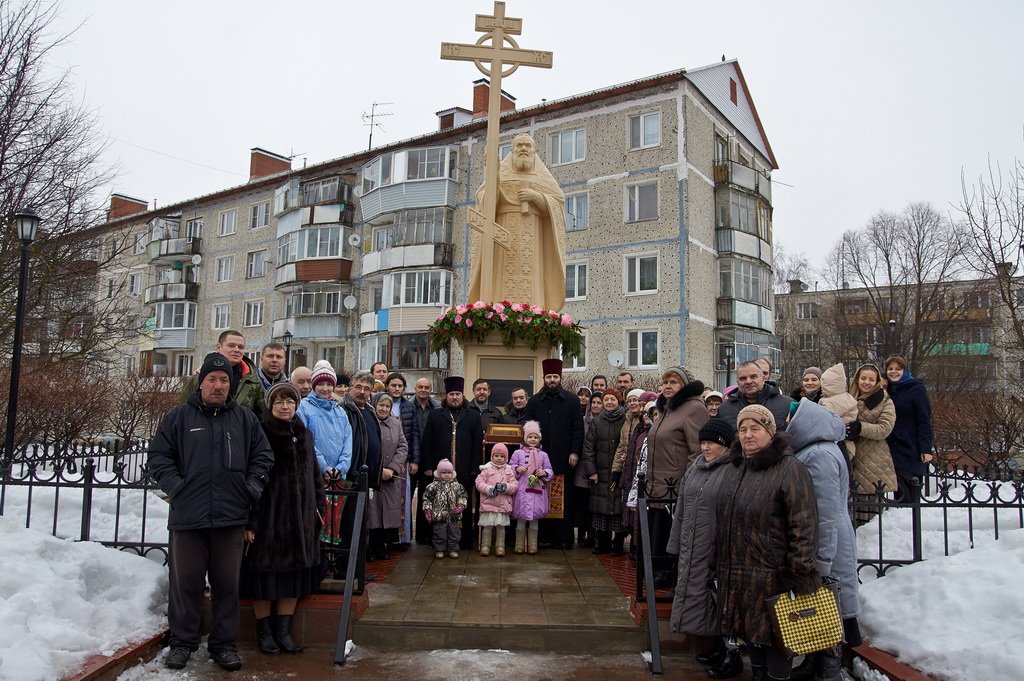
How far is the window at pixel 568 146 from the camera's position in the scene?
3059 cm

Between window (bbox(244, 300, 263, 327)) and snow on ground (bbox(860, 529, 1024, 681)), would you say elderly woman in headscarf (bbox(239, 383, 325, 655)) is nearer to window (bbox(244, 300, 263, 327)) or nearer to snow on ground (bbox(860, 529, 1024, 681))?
snow on ground (bbox(860, 529, 1024, 681))

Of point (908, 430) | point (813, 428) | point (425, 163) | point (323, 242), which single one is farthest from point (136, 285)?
point (813, 428)

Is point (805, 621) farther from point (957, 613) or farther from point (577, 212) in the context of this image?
point (577, 212)

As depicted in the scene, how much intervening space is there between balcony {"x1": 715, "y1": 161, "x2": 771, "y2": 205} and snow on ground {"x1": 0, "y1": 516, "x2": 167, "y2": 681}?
1094 inches

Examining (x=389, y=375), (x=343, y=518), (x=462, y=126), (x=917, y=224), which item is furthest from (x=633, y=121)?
(x=343, y=518)

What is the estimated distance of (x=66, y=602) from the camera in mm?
5023

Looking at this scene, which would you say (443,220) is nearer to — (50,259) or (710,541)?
(50,259)

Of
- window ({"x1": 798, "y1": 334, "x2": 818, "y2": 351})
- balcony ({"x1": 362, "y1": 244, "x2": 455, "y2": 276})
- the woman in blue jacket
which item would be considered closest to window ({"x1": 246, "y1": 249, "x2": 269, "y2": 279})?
balcony ({"x1": 362, "y1": 244, "x2": 455, "y2": 276})

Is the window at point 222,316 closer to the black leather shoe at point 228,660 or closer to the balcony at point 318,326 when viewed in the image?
the balcony at point 318,326

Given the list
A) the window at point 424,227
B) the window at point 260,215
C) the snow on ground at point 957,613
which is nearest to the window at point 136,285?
the window at point 260,215

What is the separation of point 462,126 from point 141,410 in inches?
774

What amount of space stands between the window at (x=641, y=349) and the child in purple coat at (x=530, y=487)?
67.6 feet

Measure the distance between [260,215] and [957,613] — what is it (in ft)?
A: 136

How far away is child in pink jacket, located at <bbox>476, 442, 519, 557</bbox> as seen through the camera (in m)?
7.91
